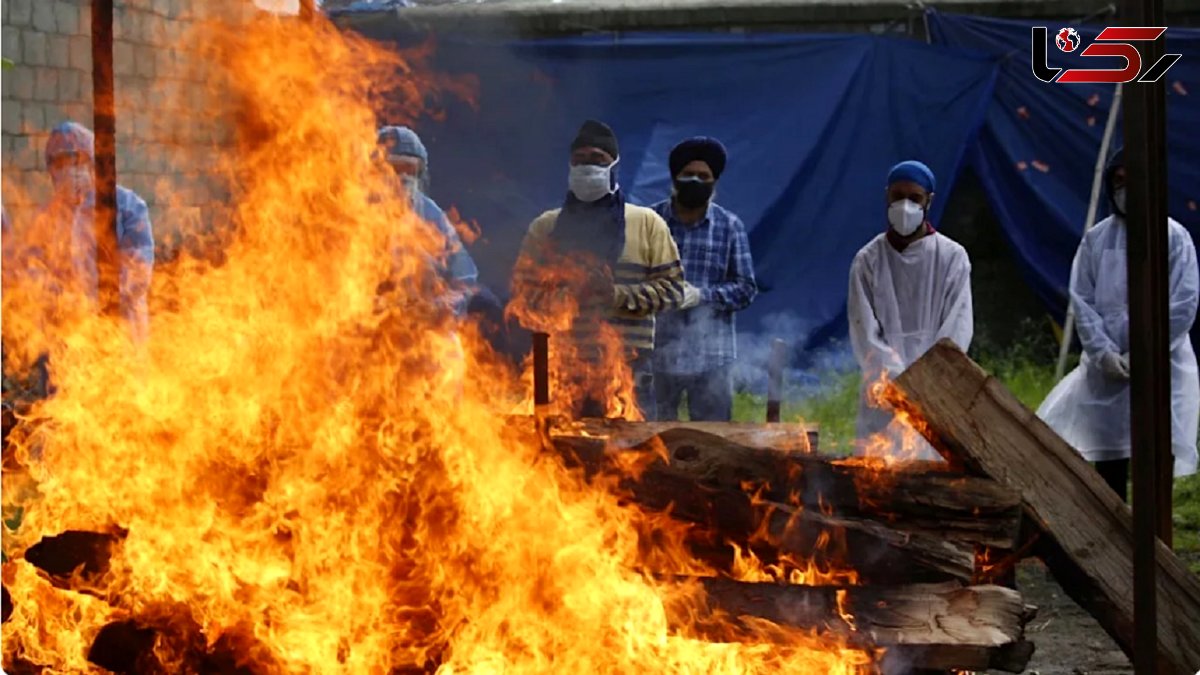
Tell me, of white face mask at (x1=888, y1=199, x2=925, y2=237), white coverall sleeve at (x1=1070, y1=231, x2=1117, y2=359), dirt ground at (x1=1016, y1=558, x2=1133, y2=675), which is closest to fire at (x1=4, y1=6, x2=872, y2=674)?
dirt ground at (x1=1016, y1=558, x2=1133, y2=675)

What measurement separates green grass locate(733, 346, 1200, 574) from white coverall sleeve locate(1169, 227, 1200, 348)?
4.13ft

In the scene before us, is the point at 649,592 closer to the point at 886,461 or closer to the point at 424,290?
the point at 886,461

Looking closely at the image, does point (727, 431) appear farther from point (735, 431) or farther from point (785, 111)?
point (785, 111)

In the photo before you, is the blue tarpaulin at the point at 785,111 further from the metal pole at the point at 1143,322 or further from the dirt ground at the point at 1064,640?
the metal pole at the point at 1143,322

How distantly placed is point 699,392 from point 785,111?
3.84 metres

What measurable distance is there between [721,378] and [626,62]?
396 cm

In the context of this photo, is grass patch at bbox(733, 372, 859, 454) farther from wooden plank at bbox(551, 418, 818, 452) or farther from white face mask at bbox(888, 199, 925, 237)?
wooden plank at bbox(551, 418, 818, 452)

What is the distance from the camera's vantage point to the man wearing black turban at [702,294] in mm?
6590

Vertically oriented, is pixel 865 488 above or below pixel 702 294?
below

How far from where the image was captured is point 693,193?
6.70 meters

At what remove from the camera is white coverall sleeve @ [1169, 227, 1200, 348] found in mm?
6598

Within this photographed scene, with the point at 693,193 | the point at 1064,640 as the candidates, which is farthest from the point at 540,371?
the point at 1064,640

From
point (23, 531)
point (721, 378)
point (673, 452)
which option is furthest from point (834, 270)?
point (23, 531)

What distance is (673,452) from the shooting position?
396 cm
